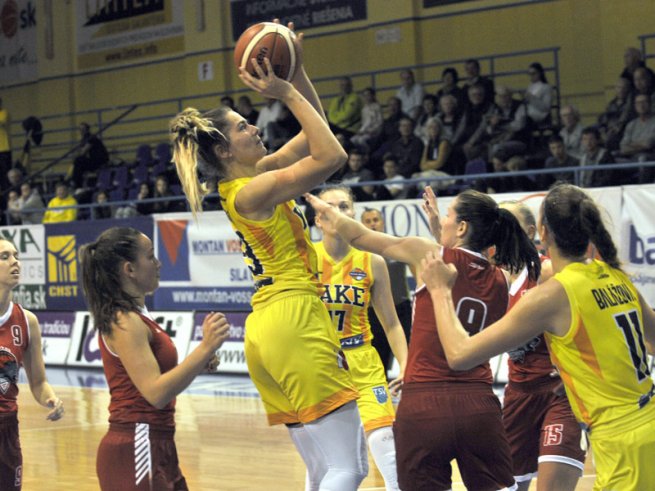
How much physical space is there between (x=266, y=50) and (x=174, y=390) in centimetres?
148

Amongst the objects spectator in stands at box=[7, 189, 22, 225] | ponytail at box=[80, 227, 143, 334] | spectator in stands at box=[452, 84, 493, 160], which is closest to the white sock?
ponytail at box=[80, 227, 143, 334]

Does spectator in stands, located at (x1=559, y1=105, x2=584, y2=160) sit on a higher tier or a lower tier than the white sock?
higher

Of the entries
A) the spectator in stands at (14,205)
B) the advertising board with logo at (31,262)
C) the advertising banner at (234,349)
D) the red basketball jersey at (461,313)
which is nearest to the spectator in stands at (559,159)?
the advertising banner at (234,349)

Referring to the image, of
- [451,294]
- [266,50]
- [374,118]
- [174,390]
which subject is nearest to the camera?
[174,390]

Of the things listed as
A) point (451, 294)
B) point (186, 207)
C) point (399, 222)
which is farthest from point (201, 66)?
point (451, 294)

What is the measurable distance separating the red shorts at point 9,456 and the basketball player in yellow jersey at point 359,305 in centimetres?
177

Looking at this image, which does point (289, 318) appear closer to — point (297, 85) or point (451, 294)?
point (451, 294)

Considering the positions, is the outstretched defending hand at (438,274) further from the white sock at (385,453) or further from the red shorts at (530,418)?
the white sock at (385,453)

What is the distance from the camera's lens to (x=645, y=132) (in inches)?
474

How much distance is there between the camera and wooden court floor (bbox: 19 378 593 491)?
7.86 metres

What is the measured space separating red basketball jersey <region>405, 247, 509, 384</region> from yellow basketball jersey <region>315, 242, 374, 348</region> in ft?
5.93

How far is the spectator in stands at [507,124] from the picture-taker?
13.3m

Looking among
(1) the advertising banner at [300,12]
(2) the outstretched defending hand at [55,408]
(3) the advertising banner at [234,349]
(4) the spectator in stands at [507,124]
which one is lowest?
(3) the advertising banner at [234,349]

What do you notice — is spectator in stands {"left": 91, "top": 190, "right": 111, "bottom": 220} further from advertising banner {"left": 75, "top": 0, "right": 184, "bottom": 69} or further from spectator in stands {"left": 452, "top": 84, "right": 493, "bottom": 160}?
spectator in stands {"left": 452, "top": 84, "right": 493, "bottom": 160}
